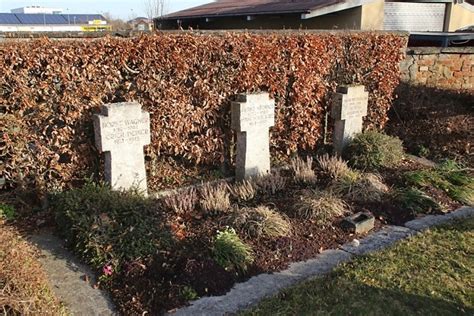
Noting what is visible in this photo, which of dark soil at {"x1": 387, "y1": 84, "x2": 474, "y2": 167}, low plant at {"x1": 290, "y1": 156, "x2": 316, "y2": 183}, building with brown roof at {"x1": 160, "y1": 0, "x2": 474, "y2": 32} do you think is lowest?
low plant at {"x1": 290, "y1": 156, "x2": 316, "y2": 183}

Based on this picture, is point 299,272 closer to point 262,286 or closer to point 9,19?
point 262,286

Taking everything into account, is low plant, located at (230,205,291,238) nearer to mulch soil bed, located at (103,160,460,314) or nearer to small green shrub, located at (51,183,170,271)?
mulch soil bed, located at (103,160,460,314)

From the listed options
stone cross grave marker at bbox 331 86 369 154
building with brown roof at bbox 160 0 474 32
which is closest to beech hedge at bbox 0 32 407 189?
stone cross grave marker at bbox 331 86 369 154

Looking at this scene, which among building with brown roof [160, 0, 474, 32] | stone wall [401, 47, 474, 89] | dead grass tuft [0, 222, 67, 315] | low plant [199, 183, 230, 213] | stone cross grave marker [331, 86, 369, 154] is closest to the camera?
dead grass tuft [0, 222, 67, 315]

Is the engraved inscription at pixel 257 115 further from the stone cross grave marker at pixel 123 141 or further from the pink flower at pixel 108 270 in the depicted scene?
the pink flower at pixel 108 270

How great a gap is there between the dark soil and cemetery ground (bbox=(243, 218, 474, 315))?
392 centimetres

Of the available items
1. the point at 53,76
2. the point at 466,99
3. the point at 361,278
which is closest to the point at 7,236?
the point at 53,76

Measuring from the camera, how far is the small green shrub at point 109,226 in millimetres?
4141

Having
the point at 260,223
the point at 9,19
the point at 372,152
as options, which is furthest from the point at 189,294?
the point at 9,19

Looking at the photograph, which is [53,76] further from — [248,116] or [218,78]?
[248,116]

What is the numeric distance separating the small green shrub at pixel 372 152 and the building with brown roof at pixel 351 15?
583 centimetres

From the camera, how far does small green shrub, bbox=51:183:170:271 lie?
163 inches

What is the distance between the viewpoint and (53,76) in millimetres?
5008

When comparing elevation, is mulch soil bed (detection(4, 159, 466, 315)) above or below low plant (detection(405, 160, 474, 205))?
below
